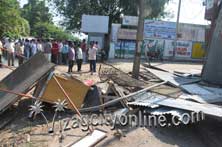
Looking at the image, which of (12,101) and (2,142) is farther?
(12,101)

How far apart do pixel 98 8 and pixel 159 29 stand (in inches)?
327

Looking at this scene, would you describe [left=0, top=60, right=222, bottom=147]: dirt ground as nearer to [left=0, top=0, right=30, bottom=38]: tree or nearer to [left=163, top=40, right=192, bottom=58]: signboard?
[left=163, top=40, right=192, bottom=58]: signboard

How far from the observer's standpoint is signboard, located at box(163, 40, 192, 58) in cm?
2833

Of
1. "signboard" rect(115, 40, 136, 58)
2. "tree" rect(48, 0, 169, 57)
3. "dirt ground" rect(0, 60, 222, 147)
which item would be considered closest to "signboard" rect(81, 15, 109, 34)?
"signboard" rect(115, 40, 136, 58)

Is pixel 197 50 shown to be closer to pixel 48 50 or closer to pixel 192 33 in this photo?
pixel 192 33

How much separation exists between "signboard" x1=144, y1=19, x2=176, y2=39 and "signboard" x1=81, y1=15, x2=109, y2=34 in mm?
4141

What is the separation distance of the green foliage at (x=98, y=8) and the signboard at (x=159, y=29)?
14.7 ft

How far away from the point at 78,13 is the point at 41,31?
32914mm

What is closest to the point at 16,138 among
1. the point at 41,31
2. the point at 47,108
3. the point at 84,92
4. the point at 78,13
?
the point at 47,108

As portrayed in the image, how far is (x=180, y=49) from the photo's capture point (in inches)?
1136

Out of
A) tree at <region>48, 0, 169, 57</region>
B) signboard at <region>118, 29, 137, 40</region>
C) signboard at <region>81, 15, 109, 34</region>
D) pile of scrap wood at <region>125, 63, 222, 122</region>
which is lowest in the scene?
pile of scrap wood at <region>125, 63, 222, 122</region>

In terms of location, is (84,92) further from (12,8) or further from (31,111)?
(12,8)

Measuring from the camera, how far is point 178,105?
21.7 feet

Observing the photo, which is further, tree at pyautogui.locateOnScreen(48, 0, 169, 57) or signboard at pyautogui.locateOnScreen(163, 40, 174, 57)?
tree at pyautogui.locateOnScreen(48, 0, 169, 57)
